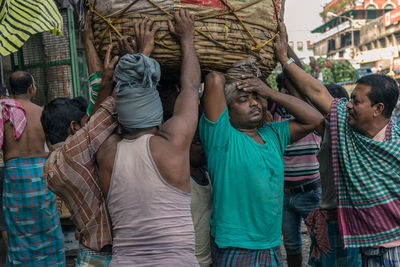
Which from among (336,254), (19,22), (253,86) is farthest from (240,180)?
(19,22)

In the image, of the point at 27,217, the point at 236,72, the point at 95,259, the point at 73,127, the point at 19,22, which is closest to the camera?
the point at 95,259

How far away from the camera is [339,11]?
65.2m

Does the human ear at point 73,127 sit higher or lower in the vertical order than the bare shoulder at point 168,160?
higher

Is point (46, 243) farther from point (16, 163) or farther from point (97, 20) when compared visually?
point (97, 20)

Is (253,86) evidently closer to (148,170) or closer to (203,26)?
(203,26)

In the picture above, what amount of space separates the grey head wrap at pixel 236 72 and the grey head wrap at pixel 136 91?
0.45m

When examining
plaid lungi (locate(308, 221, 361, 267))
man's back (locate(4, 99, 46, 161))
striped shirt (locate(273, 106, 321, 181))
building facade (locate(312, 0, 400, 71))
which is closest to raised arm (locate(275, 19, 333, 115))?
plaid lungi (locate(308, 221, 361, 267))

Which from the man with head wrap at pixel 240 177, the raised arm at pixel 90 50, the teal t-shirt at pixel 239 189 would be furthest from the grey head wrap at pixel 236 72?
the raised arm at pixel 90 50

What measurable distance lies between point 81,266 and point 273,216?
1.01 meters

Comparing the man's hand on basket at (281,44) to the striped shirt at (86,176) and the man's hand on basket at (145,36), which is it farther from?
the striped shirt at (86,176)

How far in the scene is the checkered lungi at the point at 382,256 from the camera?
7.64ft

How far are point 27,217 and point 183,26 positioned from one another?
113 inches

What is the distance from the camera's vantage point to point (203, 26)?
6.33 ft

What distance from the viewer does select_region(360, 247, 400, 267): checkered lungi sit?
2330mm
